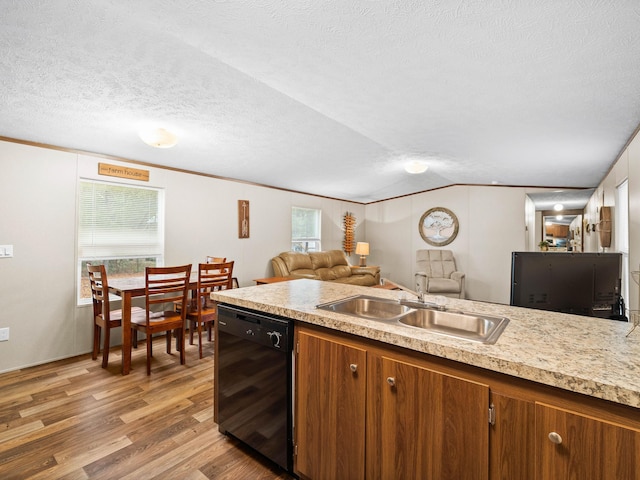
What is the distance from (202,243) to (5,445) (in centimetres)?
279

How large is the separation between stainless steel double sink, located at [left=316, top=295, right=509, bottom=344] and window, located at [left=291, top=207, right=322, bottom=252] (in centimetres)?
416

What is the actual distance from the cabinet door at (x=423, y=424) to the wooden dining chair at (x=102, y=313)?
106 inches

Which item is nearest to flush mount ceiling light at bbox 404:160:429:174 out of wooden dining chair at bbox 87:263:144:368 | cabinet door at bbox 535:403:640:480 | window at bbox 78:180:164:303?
window at bbox 78:180:164:303

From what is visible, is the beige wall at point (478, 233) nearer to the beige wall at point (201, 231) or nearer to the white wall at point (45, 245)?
the beige wall at point (201, 231)

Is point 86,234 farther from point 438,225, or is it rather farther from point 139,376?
point 438,225

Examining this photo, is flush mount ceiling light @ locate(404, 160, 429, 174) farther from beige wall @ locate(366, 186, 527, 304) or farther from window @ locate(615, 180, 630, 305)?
beige wall @ locate(366, 186, 527, 304)

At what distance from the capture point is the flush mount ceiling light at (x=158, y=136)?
2820mm

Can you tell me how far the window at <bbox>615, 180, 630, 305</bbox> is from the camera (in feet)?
10.4

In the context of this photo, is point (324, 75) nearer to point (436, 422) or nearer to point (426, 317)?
point (426, 317)

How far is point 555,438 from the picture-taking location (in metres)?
0.95

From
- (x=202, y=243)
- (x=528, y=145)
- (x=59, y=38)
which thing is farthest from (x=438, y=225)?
(x=59, y=38)

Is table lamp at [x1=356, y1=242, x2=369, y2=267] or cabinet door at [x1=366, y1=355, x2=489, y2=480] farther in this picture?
table lamp at [x1=356, y1=242, x2=369, y2=267]

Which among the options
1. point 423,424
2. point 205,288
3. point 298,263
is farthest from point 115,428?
point 298,263

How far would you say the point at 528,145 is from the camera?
11.1 feet
